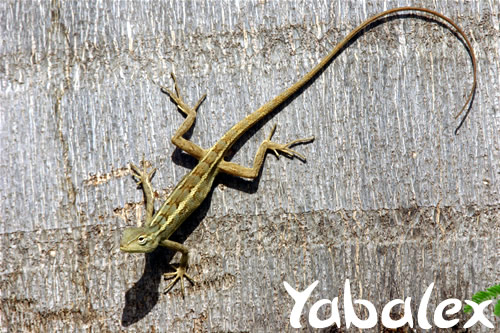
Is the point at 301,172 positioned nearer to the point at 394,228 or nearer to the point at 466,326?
the point at 394,228

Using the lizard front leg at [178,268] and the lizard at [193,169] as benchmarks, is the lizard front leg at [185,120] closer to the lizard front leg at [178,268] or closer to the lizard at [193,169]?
the lizard at [193,169]

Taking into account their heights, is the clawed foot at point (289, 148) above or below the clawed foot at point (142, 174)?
above

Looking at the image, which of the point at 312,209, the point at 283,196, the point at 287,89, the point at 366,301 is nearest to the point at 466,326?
the point at 366,301

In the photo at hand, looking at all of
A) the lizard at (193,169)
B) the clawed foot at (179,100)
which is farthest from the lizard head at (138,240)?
the clawed foot at (179,100)

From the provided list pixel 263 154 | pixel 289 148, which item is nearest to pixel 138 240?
pixel 263 154

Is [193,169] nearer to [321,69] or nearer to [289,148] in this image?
[289,148]

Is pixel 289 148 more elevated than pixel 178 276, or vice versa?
pixel 289 148

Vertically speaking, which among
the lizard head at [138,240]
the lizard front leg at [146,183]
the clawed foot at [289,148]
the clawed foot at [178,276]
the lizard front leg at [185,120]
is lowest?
the clawed foot at [178,276]

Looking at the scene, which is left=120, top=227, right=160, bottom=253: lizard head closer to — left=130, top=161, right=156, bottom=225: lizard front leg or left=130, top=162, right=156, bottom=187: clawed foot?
left=130, top=161, right=156, bottom=225: lizard front leg
